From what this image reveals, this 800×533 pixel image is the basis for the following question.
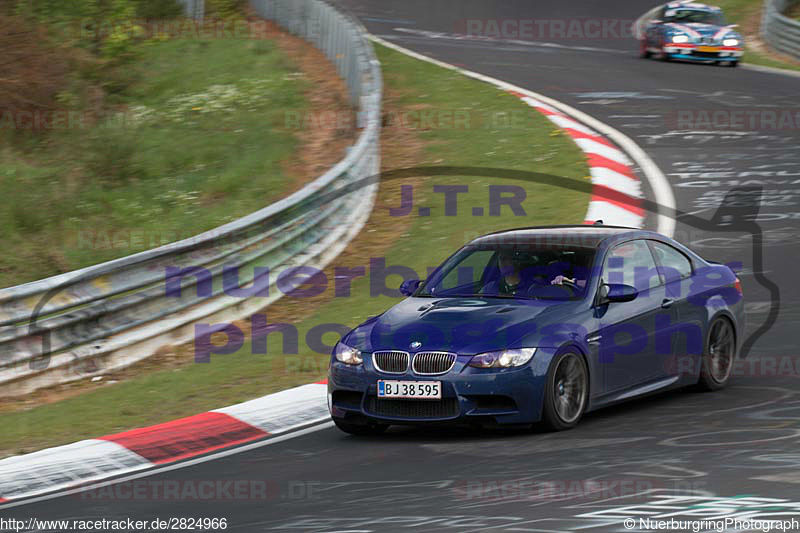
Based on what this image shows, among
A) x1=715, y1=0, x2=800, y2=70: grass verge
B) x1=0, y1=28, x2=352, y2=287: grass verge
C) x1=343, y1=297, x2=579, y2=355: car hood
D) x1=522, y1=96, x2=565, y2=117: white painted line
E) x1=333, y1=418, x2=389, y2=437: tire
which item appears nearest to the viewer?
x1=343, y1=297, x2=579, y2=355: car hood

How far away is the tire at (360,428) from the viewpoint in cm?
837

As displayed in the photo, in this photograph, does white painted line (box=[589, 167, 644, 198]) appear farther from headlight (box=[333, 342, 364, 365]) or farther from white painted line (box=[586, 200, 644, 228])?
headlight (box=[333, 342, 364, 365])

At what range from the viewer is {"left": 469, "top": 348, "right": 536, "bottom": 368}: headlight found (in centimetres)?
786

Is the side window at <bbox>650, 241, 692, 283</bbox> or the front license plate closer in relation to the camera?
the front license plate

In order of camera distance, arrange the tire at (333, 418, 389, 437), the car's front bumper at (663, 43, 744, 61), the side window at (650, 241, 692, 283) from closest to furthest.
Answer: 1. the tire at (333, 418, 389, 437)
2. the side window at (650, 241, 692, 283)
3. the car's front bumper at (663, 43, 744, 61)

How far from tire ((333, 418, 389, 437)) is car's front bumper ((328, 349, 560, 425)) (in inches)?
9.2

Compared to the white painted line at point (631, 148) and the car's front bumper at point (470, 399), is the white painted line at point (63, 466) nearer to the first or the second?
the car's front bumper at point (470, 399)

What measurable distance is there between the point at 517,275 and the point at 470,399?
1.30 meters

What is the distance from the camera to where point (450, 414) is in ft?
26.0

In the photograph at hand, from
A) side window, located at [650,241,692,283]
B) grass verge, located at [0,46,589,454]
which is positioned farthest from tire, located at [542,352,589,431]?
grass verge, located at [0,46,589,454]

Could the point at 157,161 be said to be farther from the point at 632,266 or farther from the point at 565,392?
the point at 565,392

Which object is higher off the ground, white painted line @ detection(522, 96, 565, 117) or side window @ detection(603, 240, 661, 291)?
side window @ detection(603, 240, 661, 291)

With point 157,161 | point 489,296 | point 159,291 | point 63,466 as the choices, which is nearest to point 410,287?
point 489,296

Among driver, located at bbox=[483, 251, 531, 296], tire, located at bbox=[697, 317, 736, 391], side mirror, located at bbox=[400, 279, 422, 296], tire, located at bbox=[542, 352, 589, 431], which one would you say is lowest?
tire, located at bbox=[697, 317, 736, 391]
